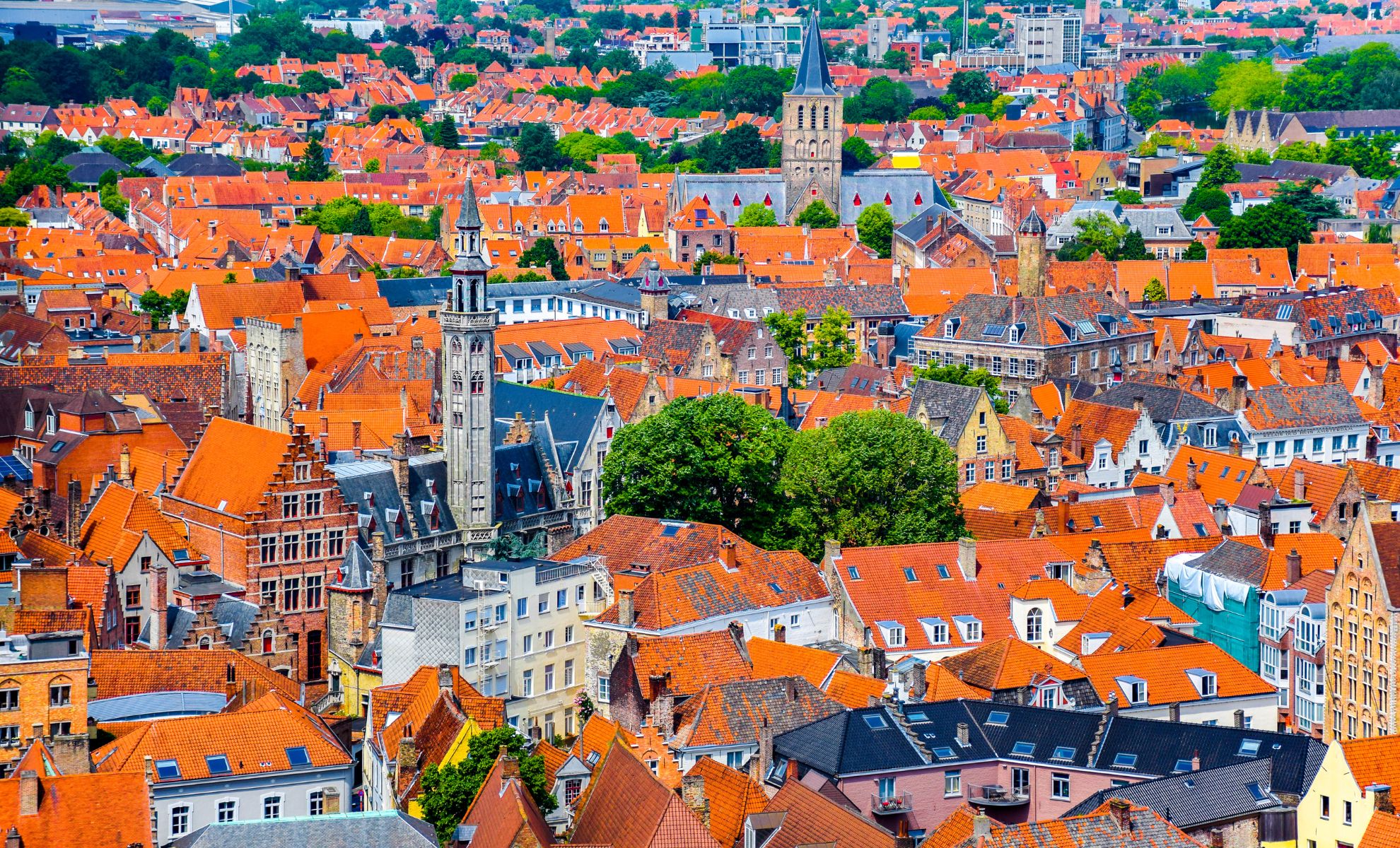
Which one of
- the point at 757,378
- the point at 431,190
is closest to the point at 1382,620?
the point at 757,378

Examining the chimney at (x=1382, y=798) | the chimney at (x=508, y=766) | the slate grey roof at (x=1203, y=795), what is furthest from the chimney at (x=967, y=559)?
the chimney at (x=508, y=766)

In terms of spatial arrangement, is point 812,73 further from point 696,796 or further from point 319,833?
point 319,833

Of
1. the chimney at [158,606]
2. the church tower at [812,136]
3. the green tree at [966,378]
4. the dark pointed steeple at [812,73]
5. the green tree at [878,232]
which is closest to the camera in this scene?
the chimney at [158,606]

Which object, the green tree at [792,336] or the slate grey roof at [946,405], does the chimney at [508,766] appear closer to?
the slate grey roof at [946,405]

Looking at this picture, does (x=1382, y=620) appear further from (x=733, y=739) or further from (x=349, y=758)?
(x=349, y=758)

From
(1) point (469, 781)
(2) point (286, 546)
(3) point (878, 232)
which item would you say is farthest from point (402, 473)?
(3) point (878, 232)

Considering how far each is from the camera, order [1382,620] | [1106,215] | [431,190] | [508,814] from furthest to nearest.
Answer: [431,190]
[1106,215]
[1382,620]
[508,814]
